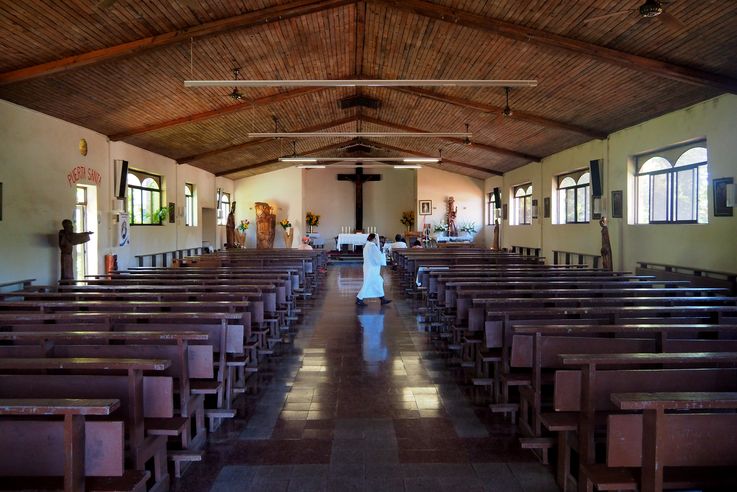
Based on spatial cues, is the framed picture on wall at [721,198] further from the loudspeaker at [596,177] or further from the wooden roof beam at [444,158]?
the wooden roof beam at [444,158]

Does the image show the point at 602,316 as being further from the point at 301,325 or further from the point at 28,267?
the point at 28,267

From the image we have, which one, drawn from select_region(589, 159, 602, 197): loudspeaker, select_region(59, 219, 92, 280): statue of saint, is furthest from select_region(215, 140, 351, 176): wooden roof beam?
select_region(59, 219, 92, 280): statue of saint

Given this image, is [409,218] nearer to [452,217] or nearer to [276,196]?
[452,217]

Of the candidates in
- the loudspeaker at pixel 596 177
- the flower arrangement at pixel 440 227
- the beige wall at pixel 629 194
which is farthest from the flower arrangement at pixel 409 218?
the loudspeaker at pixel 596 177

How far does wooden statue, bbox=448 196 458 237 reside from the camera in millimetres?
20406

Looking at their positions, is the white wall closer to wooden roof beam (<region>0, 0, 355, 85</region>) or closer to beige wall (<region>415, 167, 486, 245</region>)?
beige wall (<region>415, 167, 486, 245</region>)

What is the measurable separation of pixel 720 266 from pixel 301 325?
609 centimetres

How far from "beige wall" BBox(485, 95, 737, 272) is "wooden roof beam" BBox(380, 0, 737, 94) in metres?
0.97

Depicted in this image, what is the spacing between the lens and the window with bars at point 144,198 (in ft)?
39.4

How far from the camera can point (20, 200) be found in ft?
25.5

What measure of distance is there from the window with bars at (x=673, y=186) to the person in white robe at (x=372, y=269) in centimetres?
502

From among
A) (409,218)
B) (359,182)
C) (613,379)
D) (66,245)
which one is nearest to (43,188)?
(66,245)

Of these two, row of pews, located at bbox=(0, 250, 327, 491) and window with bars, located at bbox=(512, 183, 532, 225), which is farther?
window with bars, located at bbox=(512, 183, 532, 225)

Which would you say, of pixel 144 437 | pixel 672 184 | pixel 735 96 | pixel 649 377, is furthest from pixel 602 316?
pixel 672 184
